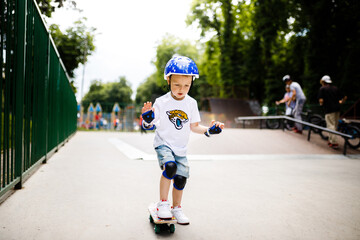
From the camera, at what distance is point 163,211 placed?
9.07ft

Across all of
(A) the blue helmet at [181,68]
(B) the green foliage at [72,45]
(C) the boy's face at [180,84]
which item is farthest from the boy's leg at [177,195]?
(B) the green foliage at [72,45]

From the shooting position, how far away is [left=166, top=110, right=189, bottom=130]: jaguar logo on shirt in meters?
2.98

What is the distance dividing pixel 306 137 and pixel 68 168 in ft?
29.6

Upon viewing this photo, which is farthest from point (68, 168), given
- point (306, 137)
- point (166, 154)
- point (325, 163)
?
point (306, 137)

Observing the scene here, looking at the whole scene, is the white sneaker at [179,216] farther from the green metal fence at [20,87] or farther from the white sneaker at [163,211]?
the green metal fence at [20,87]

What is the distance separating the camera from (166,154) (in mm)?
2879

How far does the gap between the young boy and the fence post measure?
2.11 meters

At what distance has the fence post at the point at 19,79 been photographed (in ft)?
13.0

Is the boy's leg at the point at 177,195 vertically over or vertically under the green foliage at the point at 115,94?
under

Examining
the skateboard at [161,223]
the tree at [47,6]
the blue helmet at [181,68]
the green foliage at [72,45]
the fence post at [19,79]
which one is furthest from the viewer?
the green foliage at [72,45]

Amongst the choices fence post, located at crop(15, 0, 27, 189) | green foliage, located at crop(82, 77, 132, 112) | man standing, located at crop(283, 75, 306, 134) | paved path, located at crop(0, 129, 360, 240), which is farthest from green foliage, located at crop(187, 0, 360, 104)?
green foliage, located at crop(82, 77, 132, 112)

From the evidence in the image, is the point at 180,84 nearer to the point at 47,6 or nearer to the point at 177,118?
the point at 177,118

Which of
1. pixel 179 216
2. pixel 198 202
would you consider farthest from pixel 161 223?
pixel 198 202

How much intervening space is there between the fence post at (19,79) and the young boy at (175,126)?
6.92 ft
